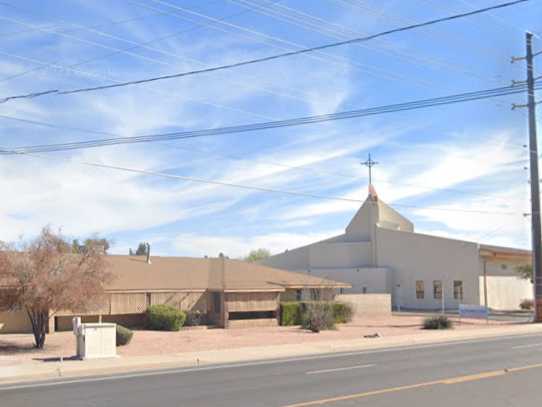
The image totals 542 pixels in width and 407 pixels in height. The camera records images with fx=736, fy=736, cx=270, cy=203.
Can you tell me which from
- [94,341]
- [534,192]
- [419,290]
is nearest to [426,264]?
[419,290]

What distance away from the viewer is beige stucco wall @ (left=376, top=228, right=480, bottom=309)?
53.5 m

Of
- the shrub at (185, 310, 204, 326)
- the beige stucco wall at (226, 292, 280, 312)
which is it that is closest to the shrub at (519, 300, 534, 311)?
the beige stucco wall at (226, 292, 280, 312)

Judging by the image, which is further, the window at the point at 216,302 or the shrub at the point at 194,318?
the window at the point at 216,302

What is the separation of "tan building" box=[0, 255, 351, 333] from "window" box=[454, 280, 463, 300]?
1578 centimetres

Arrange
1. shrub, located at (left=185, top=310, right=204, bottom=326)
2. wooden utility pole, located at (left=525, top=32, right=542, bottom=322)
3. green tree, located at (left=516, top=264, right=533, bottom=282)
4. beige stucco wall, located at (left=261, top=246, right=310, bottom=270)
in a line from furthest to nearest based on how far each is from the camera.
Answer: beige stucco wall, located at (left=261, top=246, right=310, bottom=270) < green tree, located at (left=516, top=264, right=533, bottom=282) < wooden utility pole, located at (left=525, top=32, right=542, bottom=322) < shrub, located at (left=185, top=310, right=204, bottom=326)

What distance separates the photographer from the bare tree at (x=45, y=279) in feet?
76.3

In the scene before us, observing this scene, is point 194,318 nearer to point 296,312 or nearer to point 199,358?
point 296,312

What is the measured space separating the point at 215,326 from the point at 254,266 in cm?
673

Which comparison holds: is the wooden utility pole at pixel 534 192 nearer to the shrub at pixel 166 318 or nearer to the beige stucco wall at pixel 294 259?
the shrub at pixel 166 318

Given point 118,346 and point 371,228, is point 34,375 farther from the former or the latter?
point 371,228

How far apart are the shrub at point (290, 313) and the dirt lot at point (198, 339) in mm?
2496

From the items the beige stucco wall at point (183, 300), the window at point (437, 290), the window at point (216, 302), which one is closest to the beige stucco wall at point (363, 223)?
the window at point (437, 290)

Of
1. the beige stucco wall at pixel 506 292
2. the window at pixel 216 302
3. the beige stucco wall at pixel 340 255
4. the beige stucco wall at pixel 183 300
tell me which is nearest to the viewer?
the beige stucco wall at pixel 183 300

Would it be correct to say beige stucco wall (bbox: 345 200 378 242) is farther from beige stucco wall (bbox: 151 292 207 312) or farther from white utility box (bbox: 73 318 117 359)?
white utility box (bbox: 73 318 117 359)
